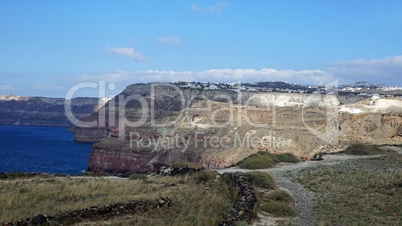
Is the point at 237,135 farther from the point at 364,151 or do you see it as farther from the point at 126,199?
the point at 126,199

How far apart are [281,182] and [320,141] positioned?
32.8 meters

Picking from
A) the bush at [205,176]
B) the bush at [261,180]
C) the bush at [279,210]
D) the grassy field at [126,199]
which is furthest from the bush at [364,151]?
Answer: the bush at [279,210]

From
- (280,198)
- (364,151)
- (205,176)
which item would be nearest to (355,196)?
(280,198)

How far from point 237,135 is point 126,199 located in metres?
39.1

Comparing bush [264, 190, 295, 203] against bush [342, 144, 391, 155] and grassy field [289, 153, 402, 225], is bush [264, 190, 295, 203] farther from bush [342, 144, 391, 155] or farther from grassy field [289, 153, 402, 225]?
bush [342, 144, 391, 155]

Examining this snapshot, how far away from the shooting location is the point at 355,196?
40.0ft

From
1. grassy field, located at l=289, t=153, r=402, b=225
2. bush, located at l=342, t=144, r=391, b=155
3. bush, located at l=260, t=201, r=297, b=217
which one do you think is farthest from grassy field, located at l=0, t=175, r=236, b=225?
bush, located at l=342, t=144, r=391, b=155

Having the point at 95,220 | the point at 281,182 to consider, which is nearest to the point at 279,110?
the point at 281,182

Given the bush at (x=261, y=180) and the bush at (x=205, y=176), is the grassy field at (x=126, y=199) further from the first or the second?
the bush at (x=261, y=180)

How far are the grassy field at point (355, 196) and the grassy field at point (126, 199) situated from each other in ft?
11.3

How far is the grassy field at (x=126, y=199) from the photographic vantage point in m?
9.53

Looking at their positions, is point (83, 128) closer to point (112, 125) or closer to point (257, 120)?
point (112, 125)

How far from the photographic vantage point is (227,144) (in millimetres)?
48469

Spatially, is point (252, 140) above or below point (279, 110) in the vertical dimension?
below
